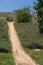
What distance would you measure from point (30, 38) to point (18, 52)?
35.0ft

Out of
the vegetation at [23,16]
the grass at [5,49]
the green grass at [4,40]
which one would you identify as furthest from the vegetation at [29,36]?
the vegetation at [23,16]

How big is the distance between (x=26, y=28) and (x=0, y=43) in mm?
14436

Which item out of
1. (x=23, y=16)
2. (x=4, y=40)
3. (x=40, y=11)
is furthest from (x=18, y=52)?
(x=23, y=16)

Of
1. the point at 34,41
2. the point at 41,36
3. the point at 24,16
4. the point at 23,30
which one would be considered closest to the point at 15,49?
the point at 34,41

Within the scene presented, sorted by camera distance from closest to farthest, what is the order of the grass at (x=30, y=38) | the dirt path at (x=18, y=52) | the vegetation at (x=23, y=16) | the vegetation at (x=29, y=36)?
the dirt path at (x=18, y=52), the grass at (x=30, y=38), the vegetation at (x=29, y=36), the vegetation at (x=23, y=16)

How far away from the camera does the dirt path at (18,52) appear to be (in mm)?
32247

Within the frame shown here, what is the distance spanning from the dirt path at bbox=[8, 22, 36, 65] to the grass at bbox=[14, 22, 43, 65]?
77cm

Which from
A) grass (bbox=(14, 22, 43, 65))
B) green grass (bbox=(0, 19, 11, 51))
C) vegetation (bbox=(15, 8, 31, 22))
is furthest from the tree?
vegetation (bbox=(15, 8, 31, 22))

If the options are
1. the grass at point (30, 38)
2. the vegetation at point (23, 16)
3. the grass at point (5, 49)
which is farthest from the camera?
the vegetation at point (23, 16)

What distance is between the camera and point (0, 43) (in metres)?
43.7

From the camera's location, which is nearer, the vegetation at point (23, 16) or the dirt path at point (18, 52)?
the dirt path at point (18, 52)

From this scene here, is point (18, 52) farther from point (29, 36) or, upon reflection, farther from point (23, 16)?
point (23, 16)

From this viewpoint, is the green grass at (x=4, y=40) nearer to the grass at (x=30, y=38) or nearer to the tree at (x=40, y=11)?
the grass at (x=30, y=38)

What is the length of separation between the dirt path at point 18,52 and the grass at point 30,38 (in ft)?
2.54
